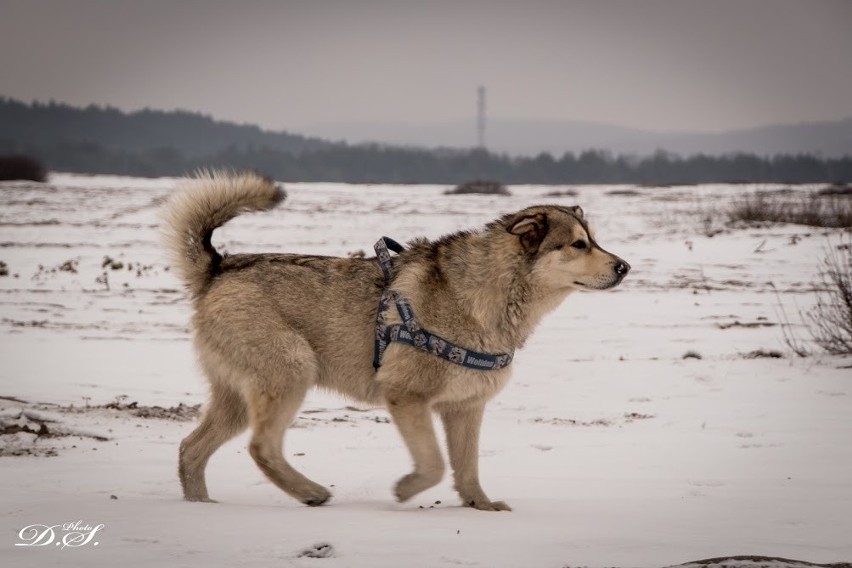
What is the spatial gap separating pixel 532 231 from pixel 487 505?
1.59 meters

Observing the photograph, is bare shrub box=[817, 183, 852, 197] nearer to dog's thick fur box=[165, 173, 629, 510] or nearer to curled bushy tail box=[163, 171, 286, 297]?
dog's thick fur box=[165, 173, 629, 510]

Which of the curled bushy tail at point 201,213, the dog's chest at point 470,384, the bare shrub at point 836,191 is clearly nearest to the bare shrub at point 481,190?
the bare shrub at point 836,191

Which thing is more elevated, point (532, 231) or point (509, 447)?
point (532, 231)

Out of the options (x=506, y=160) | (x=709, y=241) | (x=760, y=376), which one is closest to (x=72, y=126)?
(x=506, y=160)

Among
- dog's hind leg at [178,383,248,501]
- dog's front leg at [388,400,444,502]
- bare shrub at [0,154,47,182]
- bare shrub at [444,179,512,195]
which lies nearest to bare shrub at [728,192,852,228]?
bare shrub at [444,179,512,195]

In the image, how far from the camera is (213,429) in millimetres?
5441

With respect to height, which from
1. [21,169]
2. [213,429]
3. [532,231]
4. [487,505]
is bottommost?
[487,505]

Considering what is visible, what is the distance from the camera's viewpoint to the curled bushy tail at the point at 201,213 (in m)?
5.49

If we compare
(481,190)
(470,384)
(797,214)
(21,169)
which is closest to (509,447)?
(470,384)

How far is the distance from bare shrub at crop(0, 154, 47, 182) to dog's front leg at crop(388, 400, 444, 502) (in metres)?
40.6

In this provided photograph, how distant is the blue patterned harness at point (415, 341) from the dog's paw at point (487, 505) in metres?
0.76

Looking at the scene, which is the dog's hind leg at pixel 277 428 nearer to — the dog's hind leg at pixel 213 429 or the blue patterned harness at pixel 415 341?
the dog's hind leg at pixel 213 429

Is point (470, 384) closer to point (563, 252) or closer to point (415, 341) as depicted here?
point (415, 341)

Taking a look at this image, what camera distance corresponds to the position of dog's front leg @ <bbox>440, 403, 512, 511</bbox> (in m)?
5.39
